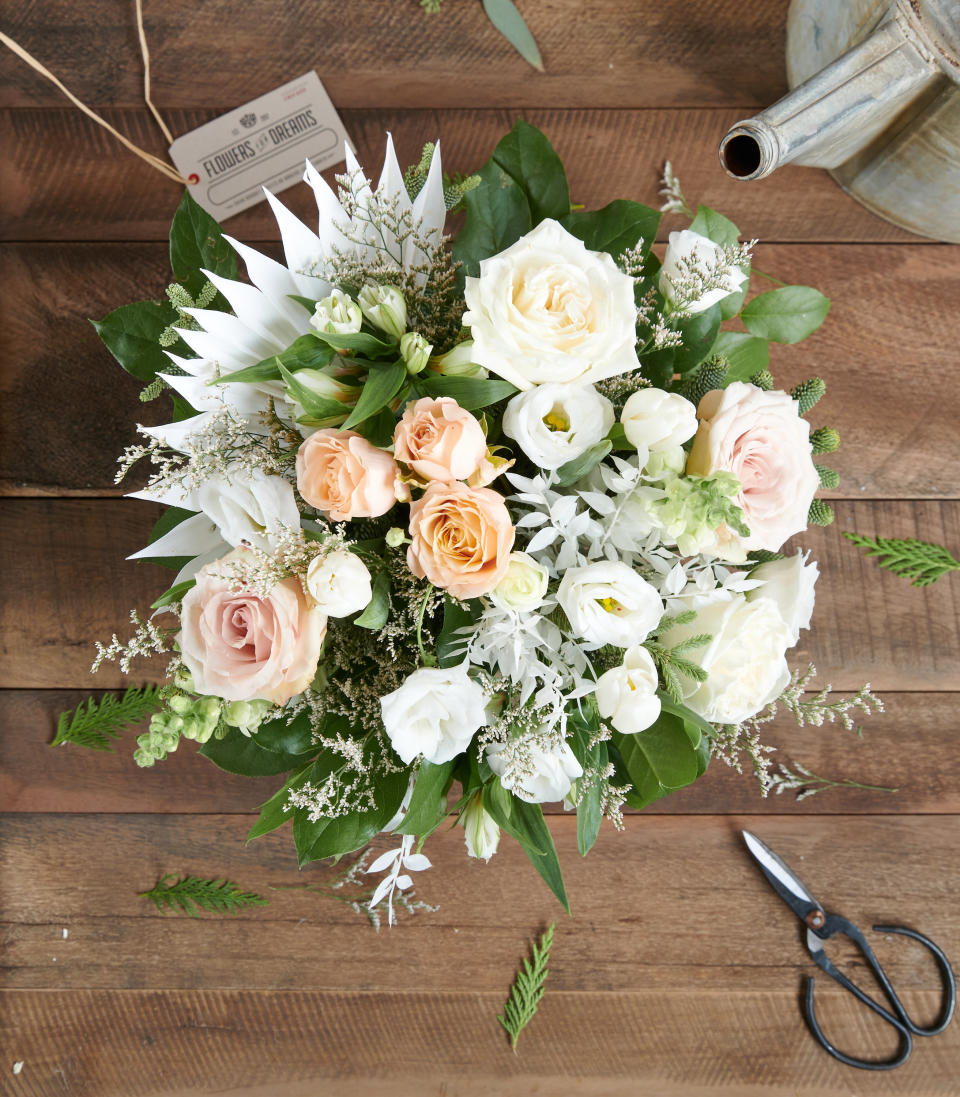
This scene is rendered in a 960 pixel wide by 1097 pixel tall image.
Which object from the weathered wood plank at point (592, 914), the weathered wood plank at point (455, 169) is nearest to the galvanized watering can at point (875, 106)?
the weathered wood plank at point (455, 169)

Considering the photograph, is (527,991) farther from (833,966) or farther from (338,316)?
(338,316)

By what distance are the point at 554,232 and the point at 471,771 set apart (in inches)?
15.1

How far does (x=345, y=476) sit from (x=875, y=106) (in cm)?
53

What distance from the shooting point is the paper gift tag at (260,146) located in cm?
88

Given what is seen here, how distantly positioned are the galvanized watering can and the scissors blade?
0.65m

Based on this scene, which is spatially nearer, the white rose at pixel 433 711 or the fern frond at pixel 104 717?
the white rose at pixel 433 711

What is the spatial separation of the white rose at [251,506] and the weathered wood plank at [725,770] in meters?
0.44

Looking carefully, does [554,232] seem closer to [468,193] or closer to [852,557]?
[468,193]

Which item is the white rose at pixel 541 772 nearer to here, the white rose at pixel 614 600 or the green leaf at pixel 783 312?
the white rose at pixel 614 600

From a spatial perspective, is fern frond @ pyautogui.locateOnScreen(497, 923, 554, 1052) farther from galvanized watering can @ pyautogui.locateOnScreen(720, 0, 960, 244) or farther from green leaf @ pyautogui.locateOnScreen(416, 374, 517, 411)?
galvanized watering can @ pyautogui.locateOnScreen(720, 0, 960, 244)

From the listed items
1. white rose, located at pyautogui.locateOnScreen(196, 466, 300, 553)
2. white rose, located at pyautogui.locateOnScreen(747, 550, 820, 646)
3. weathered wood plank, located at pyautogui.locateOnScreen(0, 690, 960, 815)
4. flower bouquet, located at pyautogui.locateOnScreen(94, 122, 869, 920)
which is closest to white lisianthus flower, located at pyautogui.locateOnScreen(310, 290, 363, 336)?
flower bouquet, located at pyautogui.locateOnScreen(94, 122, 869, 920)

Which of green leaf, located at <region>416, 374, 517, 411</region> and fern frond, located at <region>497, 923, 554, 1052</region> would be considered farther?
fern frond, located at <region>497, 923, 554, 1052</region>

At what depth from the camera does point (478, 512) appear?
0.49 meters

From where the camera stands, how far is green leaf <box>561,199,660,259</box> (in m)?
0.63
